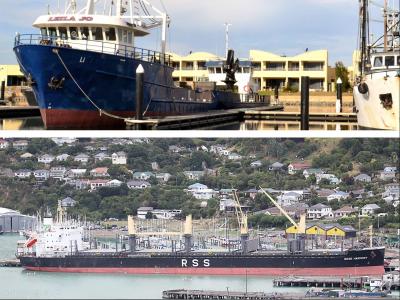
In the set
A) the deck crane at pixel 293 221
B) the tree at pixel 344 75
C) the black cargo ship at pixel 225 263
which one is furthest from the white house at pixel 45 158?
the tree at pixel 344 75

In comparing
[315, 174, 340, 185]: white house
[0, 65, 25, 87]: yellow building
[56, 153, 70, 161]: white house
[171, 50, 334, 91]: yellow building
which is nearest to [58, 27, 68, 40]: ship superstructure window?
[56, 153, 70, 161]: white house

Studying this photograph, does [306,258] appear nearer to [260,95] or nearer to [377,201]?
[377,201]

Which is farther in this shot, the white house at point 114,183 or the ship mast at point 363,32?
the ship mast at point 363,32

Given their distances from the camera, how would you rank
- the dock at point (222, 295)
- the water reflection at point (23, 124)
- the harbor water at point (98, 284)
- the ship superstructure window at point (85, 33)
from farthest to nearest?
1. the water reflection at point (23, 124)
2. the ship superstructure window at point (85, 33)
3. the harbor water at point (98, 284)
4. the dock at point (222, 295)

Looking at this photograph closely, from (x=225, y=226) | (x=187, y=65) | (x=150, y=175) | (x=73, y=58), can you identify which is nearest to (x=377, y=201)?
(x=225, y=226)

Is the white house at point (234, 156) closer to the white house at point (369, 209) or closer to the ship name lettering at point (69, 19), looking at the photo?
the white house at point (369, 209)

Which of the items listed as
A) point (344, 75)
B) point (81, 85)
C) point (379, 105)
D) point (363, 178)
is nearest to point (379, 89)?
point (379, 105)

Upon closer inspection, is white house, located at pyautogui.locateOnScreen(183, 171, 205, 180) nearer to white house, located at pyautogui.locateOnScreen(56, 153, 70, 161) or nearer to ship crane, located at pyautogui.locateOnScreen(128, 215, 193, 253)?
ship crane, located at pyautogui.locateOnScreen(128, 215, 193, 253)
